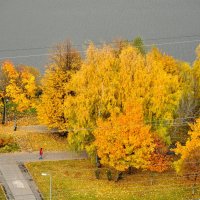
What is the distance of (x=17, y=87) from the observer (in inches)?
2506

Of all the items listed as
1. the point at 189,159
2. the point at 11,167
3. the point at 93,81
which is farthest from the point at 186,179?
the point at 11,167

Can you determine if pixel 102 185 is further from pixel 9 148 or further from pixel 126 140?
pixel 9 148

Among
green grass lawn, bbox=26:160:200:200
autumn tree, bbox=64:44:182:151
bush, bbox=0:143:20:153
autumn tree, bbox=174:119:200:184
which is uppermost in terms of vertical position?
autumn tree, bbox=64:44:182:151

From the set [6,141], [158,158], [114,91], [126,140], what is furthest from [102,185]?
[6,141]

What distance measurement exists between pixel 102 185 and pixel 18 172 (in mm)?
7211

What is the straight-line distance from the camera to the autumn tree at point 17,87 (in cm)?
6319

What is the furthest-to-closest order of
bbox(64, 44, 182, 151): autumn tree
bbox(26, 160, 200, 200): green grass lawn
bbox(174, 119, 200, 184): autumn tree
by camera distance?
1. bbox(64, 44, 182, 151): autumn tree
2. bbox(26, 160, 200, 200): green grass lawn
3. bbox(174, 119, 200, 184): autumn tree

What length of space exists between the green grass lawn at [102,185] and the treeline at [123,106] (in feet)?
5.08

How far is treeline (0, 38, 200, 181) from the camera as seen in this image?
160ft

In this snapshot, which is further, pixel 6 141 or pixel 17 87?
pixel 17 87

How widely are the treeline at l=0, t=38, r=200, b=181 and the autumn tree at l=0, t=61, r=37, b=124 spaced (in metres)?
5.12

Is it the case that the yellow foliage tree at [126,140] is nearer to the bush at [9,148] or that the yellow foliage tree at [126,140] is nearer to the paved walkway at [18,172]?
the paved walkway at [18,172]

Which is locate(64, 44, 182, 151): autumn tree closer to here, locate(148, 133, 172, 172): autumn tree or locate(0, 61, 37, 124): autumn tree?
locate(148, 133, 172, 172): autumn tree

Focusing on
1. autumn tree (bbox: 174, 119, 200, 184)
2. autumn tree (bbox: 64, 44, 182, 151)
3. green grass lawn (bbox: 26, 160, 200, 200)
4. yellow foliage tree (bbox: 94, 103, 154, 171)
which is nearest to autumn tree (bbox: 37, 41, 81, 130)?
autumn tree (bbox: 64, 44, 182, 151)
